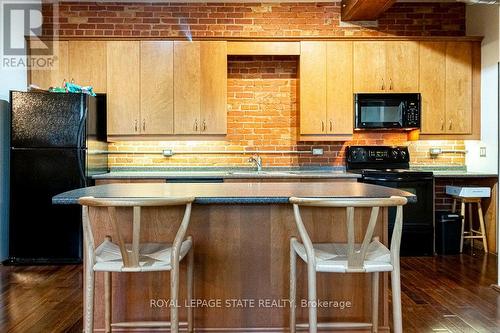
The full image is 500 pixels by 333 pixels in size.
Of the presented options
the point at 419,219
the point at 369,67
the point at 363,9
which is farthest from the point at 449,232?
the point at 363,9

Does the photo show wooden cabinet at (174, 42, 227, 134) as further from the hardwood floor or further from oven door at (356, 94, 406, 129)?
the hardwood floor

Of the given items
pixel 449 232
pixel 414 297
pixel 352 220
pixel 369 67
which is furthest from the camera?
pixel 369 67

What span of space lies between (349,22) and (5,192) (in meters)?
4.11

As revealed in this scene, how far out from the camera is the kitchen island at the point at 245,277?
92.1 inches

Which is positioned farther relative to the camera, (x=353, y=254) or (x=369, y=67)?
(x=369, y=67)

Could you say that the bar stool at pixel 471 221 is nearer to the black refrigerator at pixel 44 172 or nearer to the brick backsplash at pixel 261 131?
the brick backsplash at pixel 261 131

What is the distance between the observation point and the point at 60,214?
409cm

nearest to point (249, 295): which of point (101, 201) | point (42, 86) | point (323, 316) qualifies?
point (323, 316)

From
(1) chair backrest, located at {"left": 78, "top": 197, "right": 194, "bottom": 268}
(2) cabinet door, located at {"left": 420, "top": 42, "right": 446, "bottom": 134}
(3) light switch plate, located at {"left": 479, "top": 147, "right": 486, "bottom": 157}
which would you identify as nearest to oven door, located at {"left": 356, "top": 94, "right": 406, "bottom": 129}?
(2) cabinet door, located at {"left": 420, "top": 42, "right": 446, "bottom": 134}

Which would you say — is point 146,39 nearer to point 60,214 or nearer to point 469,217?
point 60,214

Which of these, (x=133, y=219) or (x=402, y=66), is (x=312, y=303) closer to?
(x=133, y=219)

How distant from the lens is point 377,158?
4.88 meters

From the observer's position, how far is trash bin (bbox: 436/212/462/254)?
4.48 metres

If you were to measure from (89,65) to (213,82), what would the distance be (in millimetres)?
1342
